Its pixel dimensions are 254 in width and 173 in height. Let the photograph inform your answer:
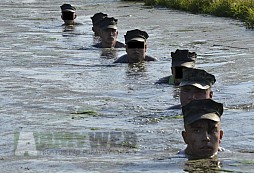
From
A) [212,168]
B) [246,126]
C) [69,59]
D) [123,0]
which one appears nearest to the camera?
[212,168]

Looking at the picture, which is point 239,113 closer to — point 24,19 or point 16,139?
point 16,139

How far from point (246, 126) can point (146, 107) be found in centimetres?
218

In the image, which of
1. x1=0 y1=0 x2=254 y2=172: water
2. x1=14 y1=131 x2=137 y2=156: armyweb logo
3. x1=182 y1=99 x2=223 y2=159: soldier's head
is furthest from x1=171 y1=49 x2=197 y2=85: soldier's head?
x1=182 y1=99 x2=223 y2=159: soldier's head

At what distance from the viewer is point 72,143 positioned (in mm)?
10984

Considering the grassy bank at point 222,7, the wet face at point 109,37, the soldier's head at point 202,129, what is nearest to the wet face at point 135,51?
the wet face at point 109,37

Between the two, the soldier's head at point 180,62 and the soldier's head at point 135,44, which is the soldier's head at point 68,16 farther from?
the soldier's head at point 180,62

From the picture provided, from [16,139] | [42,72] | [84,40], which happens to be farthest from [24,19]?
[16,139]

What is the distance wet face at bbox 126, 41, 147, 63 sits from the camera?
19859mm

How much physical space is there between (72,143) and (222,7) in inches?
911

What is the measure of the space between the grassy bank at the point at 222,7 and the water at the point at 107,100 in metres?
0.64

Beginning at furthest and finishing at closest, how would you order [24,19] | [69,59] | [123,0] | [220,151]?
[123,0], [24,19], [69,59], [220,151]

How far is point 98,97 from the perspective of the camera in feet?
50.1

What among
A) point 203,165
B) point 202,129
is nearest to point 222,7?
point 202,129

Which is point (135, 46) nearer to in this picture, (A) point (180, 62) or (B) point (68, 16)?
(A) point (180, 62)
